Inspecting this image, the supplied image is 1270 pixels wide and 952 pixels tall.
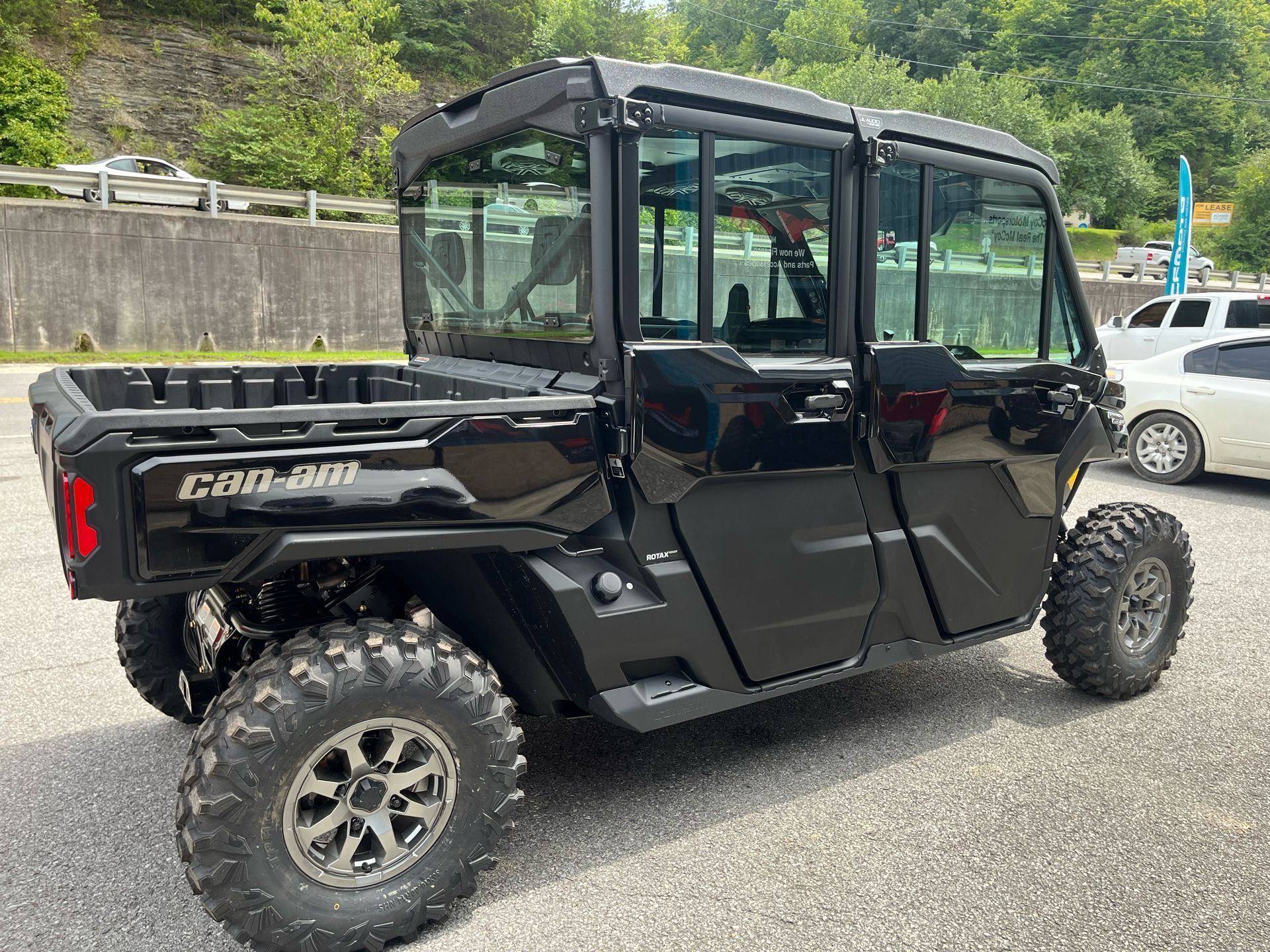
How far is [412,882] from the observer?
2.61 meters

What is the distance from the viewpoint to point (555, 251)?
313 cm

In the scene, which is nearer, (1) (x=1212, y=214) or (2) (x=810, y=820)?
(2) (x=810, y=820)

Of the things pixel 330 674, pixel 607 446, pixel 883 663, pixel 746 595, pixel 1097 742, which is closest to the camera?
pixel 330 674

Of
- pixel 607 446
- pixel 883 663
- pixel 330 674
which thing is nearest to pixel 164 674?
pixel 330 674

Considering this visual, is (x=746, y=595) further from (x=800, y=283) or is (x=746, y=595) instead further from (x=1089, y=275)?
(x=1089, y=275)

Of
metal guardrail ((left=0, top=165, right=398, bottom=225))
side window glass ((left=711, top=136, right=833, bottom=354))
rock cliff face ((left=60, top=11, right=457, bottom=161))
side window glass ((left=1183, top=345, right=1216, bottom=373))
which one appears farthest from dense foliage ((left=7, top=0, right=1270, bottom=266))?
side window glass ((left=711, top=136, right=833, bottom=354))

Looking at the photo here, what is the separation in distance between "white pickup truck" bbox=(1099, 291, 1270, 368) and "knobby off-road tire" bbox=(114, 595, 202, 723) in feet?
42.2

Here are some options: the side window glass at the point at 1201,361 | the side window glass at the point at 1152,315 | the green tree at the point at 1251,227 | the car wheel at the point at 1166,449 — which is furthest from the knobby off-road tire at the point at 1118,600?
the green tree at the point at 1251,227

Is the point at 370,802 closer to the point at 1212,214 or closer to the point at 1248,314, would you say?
the point at 1248,314

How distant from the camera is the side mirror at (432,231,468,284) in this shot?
3715mm

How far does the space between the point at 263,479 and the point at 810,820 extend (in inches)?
79.7

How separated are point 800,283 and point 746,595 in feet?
3.42

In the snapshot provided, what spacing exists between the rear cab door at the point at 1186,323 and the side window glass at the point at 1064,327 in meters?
11.3

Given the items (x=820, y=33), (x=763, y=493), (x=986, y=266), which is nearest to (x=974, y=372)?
(x=986, y=266)
